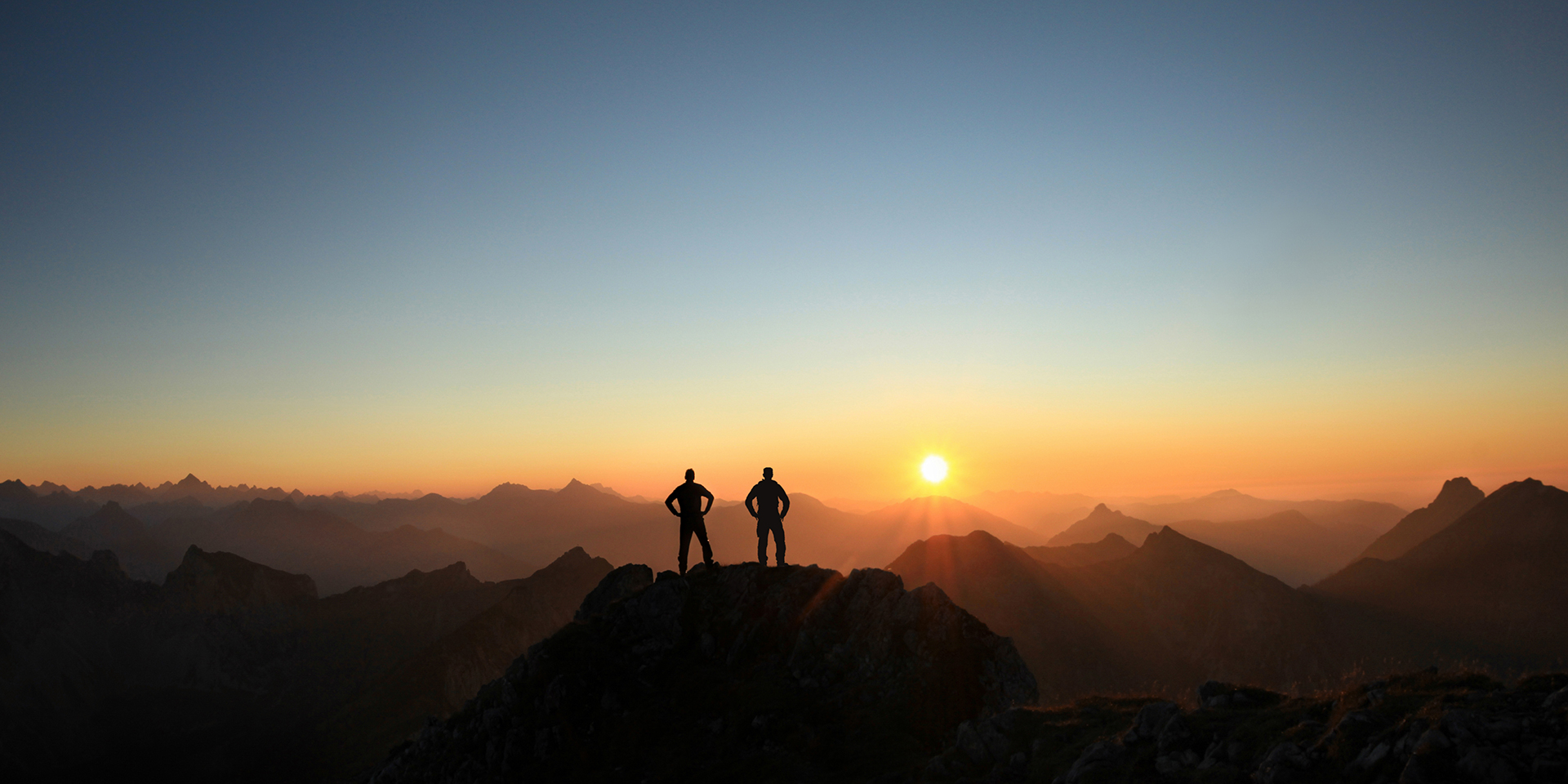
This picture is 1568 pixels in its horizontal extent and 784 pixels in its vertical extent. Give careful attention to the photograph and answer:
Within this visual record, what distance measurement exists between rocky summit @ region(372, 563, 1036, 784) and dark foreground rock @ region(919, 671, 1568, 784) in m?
3.65

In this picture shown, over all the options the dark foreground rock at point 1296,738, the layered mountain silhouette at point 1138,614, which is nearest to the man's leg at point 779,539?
the dark foreground rock at point 1296,738

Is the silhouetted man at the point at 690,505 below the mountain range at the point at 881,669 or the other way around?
the other way around

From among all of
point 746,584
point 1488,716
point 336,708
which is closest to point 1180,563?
point 746,584

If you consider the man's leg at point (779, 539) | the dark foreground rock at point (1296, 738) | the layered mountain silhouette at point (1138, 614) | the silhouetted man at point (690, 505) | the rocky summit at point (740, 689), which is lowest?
the layered mountain silhouette at point (1138, 614)

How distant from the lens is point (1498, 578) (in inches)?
5148

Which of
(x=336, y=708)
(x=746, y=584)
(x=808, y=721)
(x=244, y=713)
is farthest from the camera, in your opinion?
(x=244, y=713)

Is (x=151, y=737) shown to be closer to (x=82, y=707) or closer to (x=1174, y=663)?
(x=82, y=707)

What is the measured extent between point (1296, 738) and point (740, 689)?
1773cm

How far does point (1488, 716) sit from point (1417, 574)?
17570cm

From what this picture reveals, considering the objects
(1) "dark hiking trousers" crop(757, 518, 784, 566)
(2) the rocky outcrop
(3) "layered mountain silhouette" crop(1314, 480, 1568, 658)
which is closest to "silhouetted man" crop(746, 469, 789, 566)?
(1) "dark hiking trousers" crop(757, 518, 784, 566)

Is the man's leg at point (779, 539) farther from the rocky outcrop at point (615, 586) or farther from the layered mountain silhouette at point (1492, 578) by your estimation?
the layered mountain silhouette at point (1492, 578)

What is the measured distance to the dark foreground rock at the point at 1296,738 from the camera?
33.5 ft

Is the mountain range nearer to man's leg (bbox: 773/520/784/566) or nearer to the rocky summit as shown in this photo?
the rocky summit

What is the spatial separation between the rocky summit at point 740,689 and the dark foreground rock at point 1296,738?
3.65m
